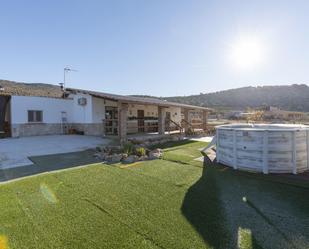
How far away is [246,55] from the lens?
10.8 meters

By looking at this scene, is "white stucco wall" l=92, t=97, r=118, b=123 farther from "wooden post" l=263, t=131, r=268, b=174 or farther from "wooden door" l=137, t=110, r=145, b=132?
"wooden post" l=263, t=131, r=268, b=174

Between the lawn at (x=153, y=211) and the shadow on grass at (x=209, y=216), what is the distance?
0.01 m

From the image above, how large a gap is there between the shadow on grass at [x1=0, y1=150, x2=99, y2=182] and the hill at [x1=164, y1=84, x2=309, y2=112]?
184ft

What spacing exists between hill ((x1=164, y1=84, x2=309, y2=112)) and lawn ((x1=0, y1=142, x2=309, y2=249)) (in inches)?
2307

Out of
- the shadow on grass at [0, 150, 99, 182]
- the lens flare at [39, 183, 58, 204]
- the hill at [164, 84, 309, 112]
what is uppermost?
the hill at [164, 84, 309, 112]

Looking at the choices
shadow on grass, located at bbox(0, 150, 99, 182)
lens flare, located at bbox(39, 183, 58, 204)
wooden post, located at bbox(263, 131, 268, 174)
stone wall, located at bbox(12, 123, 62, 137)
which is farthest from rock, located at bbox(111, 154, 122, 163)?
stone wall, located at bbox(12, 123, 62, 137)

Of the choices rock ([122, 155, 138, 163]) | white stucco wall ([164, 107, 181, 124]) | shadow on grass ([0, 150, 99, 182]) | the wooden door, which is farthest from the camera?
white stucco wall ([164, 107, 181, 124])

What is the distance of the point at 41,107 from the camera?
54.1 feet

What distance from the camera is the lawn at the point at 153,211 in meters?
2.85

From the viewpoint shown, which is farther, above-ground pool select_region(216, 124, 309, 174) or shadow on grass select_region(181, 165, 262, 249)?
above-ground pool select_region(216, 124, 309, 174)

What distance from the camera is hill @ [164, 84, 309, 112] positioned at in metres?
64.6

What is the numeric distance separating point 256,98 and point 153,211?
76772mm

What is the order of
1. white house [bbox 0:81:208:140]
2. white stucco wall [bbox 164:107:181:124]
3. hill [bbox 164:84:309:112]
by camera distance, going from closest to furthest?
white house [bbox 0:81:208:140] < white stucco wall [bbox 164:107:181:124] < hill [bbox 164:84:309:112]

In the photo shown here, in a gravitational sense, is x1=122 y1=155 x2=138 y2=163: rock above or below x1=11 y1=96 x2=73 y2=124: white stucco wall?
below
